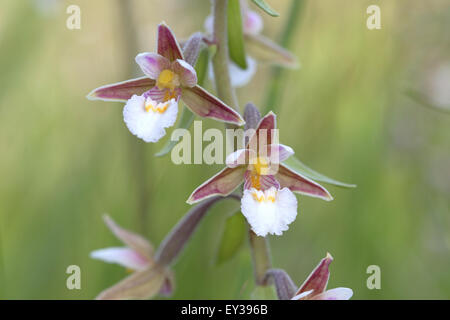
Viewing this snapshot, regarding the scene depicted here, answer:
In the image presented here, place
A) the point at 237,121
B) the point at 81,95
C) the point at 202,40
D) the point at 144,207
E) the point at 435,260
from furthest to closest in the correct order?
the point at 81,95 → the point at 435,260 → the point at 144,207 → the point at 202,40 → the point at 237,121

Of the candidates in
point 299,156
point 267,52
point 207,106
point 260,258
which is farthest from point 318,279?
point 299,156

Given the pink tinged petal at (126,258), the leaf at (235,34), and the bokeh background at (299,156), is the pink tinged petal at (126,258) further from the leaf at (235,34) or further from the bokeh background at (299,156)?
the leaf at (235,34)

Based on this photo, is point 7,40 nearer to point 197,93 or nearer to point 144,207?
point 144,207

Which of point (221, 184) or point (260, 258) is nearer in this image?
point (221, 184)

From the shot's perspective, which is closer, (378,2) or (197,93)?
(197,93)

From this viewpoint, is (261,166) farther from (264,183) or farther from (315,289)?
(315,289)

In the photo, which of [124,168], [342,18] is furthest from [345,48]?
[124,168]
